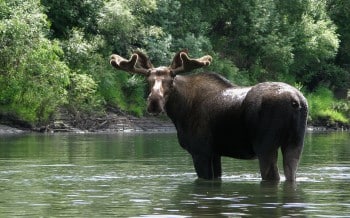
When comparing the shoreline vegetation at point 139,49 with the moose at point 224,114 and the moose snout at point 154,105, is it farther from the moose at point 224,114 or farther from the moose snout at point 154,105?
the moose snout at point 154,105

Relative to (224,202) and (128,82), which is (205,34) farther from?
(224,202)

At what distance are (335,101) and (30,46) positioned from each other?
3051 centimetres

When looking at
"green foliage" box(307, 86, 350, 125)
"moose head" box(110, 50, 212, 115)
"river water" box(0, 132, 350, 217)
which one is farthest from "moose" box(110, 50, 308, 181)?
"green foliage" box(307, 86, 350, 125)

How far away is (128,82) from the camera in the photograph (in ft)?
218

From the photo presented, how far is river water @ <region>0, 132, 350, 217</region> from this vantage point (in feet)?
56.1

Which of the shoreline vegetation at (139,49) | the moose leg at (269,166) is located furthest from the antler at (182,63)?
the shoreline vegetation at (139,49)

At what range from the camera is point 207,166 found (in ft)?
74.4

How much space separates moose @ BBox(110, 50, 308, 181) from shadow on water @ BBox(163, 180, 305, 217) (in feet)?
1.96

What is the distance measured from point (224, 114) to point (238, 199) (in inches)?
148

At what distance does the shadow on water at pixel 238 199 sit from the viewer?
16.8m

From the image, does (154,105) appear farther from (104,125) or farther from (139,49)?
(139,49)

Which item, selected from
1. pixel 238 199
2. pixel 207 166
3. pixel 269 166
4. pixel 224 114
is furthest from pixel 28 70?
pixel 238 199

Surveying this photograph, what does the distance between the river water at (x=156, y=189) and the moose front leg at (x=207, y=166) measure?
227 millimetres

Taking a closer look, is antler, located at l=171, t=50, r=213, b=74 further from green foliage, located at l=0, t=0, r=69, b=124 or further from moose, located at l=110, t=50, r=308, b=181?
green foliage, located at l=0, t=0, r=69, b=124
